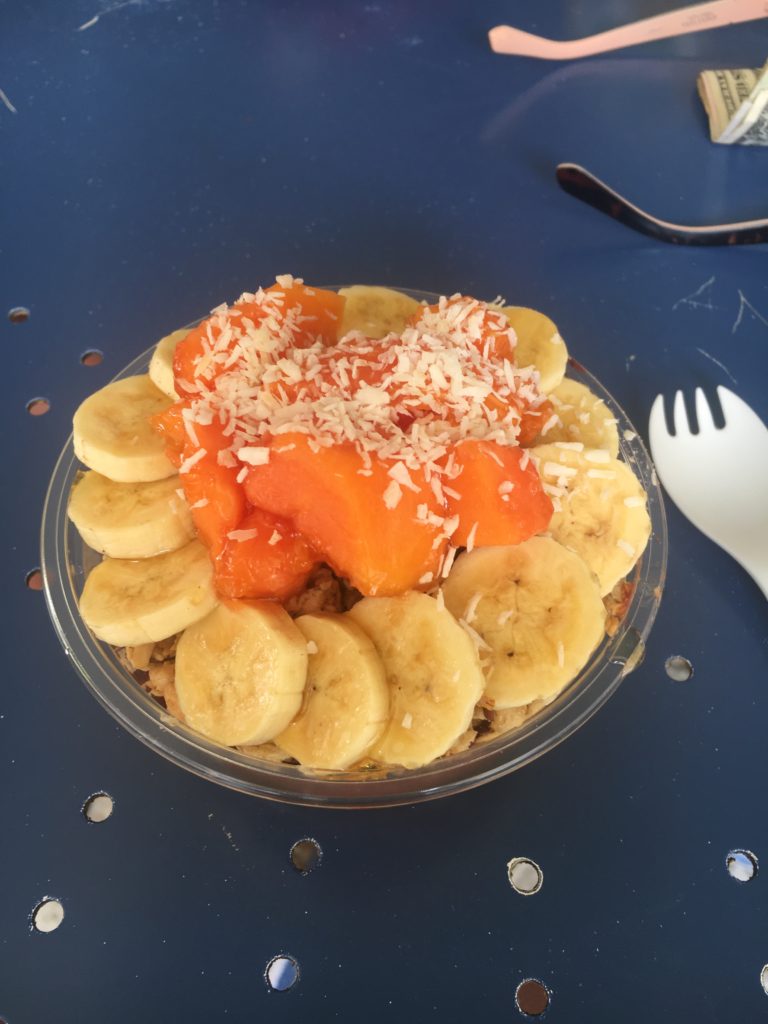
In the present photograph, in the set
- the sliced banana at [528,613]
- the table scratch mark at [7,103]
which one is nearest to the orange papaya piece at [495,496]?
the sliced banana at [528,613]

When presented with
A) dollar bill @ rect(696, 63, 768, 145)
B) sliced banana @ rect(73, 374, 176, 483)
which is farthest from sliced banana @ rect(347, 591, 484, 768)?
dollar bill @ rect(696, 63, 768, 145)

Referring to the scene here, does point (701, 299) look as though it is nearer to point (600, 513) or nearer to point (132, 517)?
point (600, 513)

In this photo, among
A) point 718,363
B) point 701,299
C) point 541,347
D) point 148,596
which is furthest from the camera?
point 701,299

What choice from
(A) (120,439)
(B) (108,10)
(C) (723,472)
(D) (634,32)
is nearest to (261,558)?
(A) (120,439)

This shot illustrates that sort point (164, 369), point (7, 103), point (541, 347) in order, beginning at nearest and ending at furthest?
point (164, 369) < point (541, 347) < point (7, 103)

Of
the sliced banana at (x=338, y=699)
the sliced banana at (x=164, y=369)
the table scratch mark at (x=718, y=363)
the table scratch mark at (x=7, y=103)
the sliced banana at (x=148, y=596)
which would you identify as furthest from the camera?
the table scratch mark at (x=7, y=103)

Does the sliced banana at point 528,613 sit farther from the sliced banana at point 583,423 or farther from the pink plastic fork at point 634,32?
the pink plastic fork at point 634,32

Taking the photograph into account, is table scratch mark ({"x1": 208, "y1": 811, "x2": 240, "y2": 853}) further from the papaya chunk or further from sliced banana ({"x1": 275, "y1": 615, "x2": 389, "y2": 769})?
the papaya chunk

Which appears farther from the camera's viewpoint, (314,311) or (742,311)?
(742,311)
